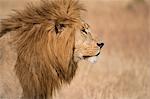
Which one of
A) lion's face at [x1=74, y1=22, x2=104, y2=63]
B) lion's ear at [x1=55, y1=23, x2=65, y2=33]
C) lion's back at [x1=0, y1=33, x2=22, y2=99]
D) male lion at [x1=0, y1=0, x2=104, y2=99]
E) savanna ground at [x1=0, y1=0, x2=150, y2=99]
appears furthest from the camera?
savanna ground at [x1=0, y1=0, x2=150, y2=99]

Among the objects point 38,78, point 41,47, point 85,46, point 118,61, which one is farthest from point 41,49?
point 118,61

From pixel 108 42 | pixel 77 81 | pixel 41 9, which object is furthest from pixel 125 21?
pixel 41 9

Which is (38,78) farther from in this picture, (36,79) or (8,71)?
(8,71)

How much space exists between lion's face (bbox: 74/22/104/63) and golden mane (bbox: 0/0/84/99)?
8cm

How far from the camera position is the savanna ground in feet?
27.6

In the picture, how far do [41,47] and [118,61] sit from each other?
4.86 metres

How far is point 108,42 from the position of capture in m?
13.7

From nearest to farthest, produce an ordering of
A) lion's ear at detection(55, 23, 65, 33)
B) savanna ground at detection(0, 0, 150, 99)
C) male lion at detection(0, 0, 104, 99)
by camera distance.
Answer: male lion at detection(0, 0, 104, 99) < lion's ear at detection(55, 23, 65, 33) < savanna ground at detection(0, 0, 150, 99)

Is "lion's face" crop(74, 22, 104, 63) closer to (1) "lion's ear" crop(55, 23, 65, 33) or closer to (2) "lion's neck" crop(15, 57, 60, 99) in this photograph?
(1) "lion's ear" crop(55, 23, 65, 33)

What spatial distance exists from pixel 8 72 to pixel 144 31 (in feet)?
32.4

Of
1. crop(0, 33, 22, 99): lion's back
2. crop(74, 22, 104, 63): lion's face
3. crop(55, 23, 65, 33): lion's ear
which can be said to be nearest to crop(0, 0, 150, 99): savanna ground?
crop(74, 22, 104, 63): lion's face

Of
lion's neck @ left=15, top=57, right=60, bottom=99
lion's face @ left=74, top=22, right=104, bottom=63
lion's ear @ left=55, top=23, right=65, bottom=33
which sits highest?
lion's ear @ left=55, top=23, right=65, bottom=33

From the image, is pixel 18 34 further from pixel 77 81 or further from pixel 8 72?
pixel 77 81

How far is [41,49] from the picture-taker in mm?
6301
